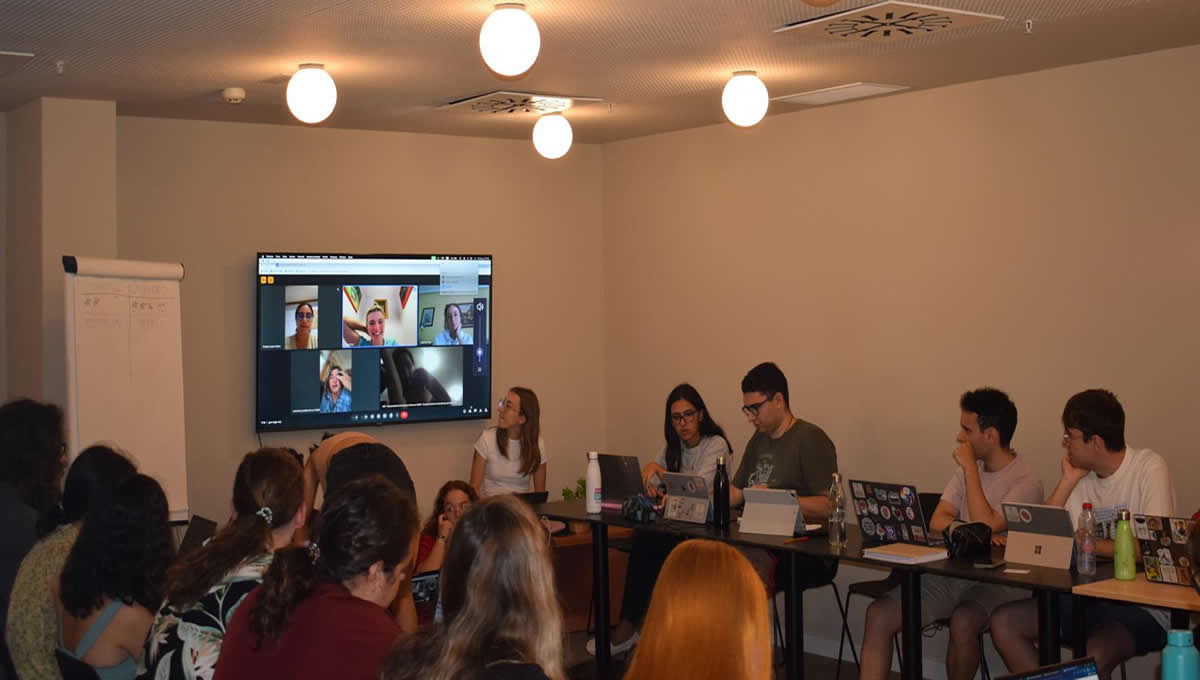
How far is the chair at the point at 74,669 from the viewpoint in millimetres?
3051

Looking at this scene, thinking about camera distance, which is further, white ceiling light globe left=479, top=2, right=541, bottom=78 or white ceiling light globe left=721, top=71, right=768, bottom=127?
white ceiling light globe left=721, top=71, right=768, bottom=127

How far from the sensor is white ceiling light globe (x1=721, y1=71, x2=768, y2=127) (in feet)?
16.8

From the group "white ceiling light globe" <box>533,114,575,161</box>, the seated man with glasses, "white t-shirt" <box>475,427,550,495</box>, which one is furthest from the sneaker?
"white ceiling light globe" <box>533,114,575,161</box>

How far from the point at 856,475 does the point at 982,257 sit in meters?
1.31

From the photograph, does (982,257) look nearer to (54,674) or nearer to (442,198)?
(442,198)

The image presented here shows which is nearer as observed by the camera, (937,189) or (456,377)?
(937,189)

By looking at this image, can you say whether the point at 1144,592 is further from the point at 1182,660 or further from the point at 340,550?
the point at 340,550

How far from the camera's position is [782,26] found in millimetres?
4527

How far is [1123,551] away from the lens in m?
3.86

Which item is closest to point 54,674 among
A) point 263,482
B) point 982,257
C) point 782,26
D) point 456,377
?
point 263,482

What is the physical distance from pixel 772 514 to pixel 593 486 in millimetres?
997

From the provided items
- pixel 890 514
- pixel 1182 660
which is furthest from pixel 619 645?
pixel 1182 660

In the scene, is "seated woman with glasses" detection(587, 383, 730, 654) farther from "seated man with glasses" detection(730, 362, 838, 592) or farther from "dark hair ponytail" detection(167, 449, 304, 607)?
"dark hair ponytail" detection(167, 449, 304, 607)

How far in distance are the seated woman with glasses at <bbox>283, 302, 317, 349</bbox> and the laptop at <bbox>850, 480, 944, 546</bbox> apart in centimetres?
320
